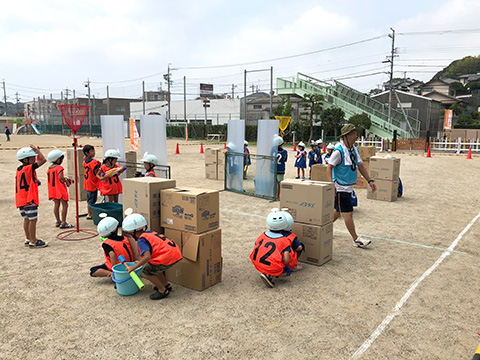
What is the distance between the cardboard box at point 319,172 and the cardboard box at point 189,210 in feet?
20.2

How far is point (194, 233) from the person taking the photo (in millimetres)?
4340

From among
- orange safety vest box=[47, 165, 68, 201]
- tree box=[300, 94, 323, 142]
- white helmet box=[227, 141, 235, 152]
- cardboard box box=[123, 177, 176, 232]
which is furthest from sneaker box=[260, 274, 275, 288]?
tree box=[300, 94, 323, 142]

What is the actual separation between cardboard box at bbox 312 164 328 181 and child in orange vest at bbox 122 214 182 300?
6.69 m

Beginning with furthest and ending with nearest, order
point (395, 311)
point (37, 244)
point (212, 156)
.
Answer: point (212, 156) < point (37, 244) < point (395, 311)

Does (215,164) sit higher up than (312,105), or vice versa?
(312,105)

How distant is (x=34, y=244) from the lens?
6.03m

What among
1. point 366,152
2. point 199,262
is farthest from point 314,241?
point 366,152

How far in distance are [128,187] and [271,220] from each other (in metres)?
2.00

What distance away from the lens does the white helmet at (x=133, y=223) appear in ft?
14.0

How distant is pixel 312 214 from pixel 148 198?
2274 mm

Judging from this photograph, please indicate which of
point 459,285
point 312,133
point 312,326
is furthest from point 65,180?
point 312,133

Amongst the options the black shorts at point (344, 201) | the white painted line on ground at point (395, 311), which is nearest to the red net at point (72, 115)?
the black shorts at point (344, 201)

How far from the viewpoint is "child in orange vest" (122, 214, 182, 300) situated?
4093mm

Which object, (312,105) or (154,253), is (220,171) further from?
(312,105)
